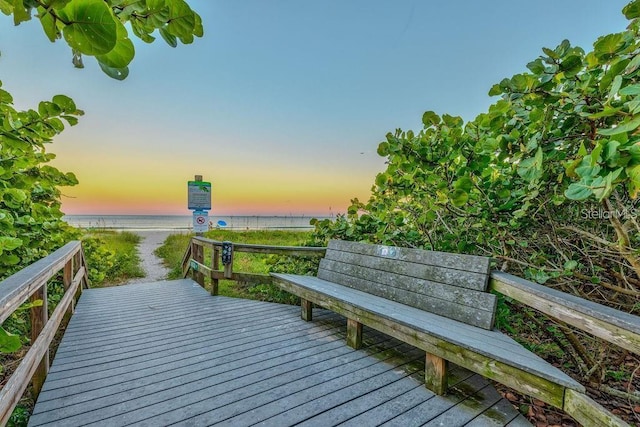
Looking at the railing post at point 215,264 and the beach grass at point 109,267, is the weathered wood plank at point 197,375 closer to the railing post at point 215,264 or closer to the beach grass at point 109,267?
the railing post at point 215,264

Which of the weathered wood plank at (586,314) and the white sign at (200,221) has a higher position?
the white sign at (200,221)

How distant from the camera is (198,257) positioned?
5.03 metres

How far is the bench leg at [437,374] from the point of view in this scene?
1900mm

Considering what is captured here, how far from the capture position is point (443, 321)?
2.13 metres

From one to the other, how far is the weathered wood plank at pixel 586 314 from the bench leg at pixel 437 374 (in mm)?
633

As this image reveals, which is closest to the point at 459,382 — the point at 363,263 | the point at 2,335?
the point at 363,263

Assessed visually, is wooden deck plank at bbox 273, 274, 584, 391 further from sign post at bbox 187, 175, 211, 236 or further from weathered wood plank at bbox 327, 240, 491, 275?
sign post at bbox 187, 175, 211, 236

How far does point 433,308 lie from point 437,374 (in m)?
0.56

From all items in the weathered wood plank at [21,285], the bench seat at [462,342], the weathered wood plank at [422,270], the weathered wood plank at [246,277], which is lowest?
the weathered wood plank at [246,277]

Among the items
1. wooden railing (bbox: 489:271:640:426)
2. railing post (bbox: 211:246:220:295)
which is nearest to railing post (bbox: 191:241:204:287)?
Result: railing post (bbox: 211:246:220:295)

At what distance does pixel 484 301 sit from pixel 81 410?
2.63 m

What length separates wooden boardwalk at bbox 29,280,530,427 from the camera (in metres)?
1.70

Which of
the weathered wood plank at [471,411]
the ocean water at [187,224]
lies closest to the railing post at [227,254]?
the weathered wood plank at [471,411]

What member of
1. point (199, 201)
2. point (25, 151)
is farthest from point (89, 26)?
point (199, 201)
